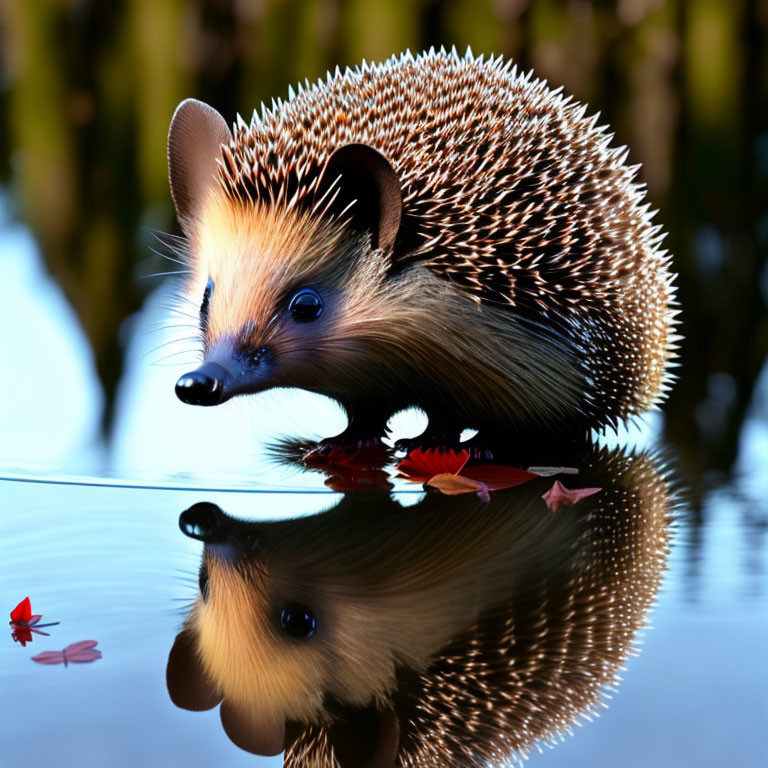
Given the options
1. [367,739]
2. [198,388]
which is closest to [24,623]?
[367,739]

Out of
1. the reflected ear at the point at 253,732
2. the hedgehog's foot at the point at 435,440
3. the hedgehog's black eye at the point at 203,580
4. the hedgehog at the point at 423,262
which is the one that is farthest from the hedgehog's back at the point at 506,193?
the reflected ear at the point at 253,732

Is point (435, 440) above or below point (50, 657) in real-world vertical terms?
above

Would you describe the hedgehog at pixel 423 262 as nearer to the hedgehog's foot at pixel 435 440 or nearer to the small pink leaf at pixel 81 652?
the hedgehog's foot at pixel 435 440

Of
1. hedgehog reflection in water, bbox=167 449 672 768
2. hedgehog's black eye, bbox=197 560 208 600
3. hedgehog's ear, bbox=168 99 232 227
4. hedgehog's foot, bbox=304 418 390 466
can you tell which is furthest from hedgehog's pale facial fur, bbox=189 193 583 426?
hedgehog's black eye, bbox=197 560 208 600

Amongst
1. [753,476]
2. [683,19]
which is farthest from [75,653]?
[683,19]

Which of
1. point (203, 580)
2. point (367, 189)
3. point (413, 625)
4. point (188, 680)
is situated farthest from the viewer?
point (367, 189)

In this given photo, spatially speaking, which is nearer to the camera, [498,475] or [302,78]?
[498,475]

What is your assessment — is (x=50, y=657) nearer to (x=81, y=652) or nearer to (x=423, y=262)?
(x=81, y=652)
